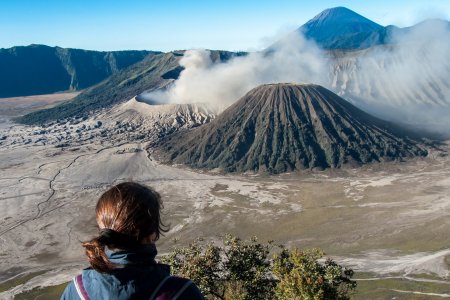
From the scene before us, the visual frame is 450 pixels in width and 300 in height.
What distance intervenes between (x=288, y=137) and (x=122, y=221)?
3657 inches

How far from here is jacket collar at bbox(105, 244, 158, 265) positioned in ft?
13.0

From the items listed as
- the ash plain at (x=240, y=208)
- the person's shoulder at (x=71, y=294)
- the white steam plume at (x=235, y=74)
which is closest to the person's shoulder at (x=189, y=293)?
the person's shoulder at (x=71, y=294)

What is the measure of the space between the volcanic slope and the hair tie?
278 ft

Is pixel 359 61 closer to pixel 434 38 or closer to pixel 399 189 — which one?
pixel 434 38

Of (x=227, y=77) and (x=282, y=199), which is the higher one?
(x=227, y=77)

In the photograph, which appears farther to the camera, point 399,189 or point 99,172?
point 99,172

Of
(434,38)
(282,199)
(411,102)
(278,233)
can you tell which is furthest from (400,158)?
(434,38)

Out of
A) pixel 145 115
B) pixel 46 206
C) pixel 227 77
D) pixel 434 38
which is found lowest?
pixel 46 206

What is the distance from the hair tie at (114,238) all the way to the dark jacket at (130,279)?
0.07m

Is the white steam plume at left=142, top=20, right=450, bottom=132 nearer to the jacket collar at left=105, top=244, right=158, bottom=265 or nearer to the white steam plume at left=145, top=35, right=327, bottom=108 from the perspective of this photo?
the white steam plume at left=145, top=35, right=327, bottom=108

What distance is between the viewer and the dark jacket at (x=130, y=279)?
3799 millimetres

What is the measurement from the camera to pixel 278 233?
5894 centimetres

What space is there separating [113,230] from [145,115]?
415 feet

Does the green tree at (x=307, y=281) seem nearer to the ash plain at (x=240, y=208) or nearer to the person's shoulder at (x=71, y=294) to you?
the person's shoulder at (x=71, y=294)
